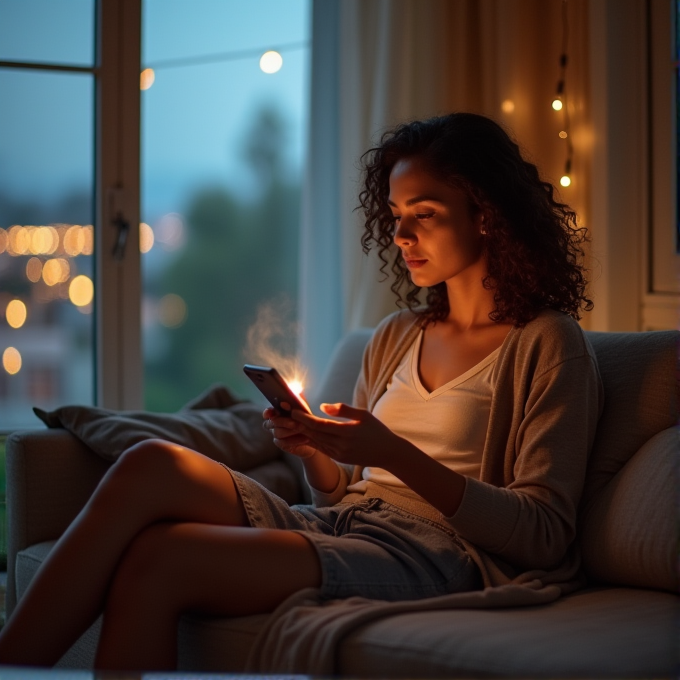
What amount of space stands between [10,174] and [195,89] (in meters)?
0.91

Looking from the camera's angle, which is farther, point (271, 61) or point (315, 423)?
point (271, 61)

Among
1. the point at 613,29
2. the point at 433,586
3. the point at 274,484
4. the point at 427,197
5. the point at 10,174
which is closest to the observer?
the point at 433,586

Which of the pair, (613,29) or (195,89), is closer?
(613,29)

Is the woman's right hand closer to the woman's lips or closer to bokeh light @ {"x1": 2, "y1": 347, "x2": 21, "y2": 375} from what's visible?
the woman's lips

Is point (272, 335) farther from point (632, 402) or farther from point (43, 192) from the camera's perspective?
point (632, 402)

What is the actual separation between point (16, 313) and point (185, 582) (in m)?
2.01

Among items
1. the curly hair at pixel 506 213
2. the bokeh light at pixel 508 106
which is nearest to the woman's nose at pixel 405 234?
the curly hair at pixel 506 213

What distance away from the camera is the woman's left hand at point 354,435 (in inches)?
58.5

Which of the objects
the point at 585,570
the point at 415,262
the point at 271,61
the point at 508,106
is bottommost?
the point at 585,570

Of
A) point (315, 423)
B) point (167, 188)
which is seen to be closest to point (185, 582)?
point (315, 423)

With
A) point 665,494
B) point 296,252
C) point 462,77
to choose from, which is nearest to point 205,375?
point 296,252

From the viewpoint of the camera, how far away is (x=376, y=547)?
1.55 metres

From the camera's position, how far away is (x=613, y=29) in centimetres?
269

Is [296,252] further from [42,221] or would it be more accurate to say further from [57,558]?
[57,558]
